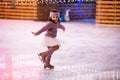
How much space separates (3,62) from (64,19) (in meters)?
13.9

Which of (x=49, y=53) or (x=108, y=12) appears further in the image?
(x=108, y=12)

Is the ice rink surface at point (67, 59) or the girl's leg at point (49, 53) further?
the girl's leg at point (49, 53)

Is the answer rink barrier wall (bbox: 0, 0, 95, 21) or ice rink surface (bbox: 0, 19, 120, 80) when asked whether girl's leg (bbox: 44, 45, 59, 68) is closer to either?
ice rink surface (bbox: 0, 19, 120, 80)

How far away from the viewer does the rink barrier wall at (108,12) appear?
18844mm

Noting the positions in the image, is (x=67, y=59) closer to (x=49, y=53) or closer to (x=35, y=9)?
(x=49, y=53)

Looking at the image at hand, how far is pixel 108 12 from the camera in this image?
62.5ft

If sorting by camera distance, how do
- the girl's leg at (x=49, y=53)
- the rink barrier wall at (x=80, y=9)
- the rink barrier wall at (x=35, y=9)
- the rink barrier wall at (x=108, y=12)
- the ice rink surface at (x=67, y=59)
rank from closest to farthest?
1. the ice rink surface at (x=67, y=59)
2. the girl's leg at (x=49, y=53)
3. the rink barrier wall at (x=108, y=12)
4. the rink barrier wall at (x=35, y=9)
5. the rink barrier wall at (x=80, y=9)

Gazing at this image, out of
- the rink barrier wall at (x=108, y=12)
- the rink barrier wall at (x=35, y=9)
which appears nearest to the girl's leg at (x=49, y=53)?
the rink barrier wall at (x=108, y=12)

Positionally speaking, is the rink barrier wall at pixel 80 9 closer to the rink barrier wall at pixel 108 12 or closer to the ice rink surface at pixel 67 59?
the rink barrier wall at pixel 108 12

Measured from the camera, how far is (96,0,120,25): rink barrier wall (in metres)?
18.8

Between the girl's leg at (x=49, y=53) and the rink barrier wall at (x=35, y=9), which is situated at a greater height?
the girl's leg at (x=49, y=53)

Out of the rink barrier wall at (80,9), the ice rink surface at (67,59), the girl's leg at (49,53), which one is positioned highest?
the girl's leg at (49,53)

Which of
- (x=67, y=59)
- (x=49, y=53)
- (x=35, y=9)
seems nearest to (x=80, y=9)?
(x=35, y=9)

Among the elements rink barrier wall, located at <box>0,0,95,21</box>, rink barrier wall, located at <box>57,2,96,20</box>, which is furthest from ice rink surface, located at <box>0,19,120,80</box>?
rink barrier wall, located at <box>57,2,96,20</box>
